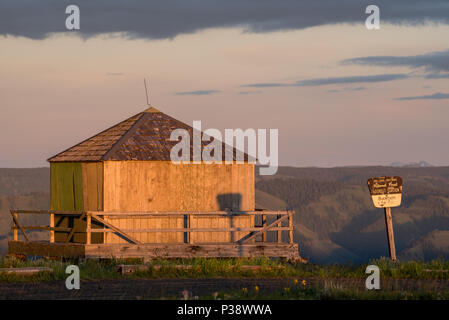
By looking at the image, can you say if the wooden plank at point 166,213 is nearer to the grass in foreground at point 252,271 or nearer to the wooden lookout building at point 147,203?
the wooden lookout building at point 147,203

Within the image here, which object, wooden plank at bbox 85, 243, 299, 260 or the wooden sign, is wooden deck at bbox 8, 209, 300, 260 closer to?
wooden plank at bbox 85, 243, 299, 260

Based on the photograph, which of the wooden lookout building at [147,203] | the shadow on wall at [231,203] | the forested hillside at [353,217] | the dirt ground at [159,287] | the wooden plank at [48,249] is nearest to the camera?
the dirt ground at [159,287]

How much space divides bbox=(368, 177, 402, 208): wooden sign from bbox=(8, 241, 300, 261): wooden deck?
4.95m

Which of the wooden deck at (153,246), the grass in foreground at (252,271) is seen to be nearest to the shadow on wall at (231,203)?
the wooden deck at (153,246)

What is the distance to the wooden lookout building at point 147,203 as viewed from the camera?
26219 millimetres

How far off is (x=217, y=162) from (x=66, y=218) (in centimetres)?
523

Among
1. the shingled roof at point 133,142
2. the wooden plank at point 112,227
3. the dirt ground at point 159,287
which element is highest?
the shingled roof at point 133,142

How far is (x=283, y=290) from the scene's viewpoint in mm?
17594

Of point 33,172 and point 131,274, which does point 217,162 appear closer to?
point 131,274

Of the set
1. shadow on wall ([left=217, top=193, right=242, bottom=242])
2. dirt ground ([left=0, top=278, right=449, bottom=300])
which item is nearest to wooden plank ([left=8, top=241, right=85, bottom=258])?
shadow on wall ([left=217, top=193, right=242, bottom=242])

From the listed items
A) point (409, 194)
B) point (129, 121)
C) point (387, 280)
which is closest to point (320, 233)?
point (409, 194)

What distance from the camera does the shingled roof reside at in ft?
90.8

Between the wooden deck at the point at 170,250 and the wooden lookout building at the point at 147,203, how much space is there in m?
0.03
